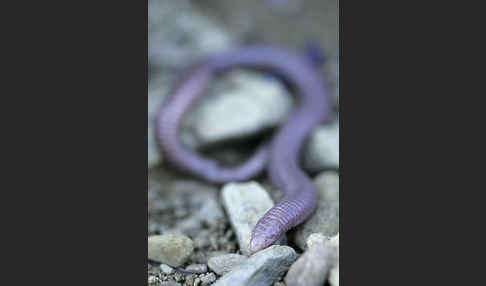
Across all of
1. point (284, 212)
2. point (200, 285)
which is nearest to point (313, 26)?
point (284, 212)

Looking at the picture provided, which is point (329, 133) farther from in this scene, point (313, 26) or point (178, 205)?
point (313, 26)

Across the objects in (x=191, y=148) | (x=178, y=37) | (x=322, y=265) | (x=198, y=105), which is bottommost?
(x=322, y=265)

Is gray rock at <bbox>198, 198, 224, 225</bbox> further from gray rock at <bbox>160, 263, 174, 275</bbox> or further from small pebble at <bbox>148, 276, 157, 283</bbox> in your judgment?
small pebble at <bbox>148, 276, 157, 283</bbox>

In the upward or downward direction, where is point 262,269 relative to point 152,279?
upward

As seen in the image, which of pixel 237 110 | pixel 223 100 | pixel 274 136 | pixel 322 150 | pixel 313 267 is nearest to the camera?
pixel 313 267

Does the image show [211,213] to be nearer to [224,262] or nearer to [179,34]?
[224,262]

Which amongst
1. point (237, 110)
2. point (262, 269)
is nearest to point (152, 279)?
point (262, 269)

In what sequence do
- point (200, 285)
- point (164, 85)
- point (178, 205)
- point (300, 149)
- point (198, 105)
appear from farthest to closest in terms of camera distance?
1. point (164, 85)
2. point (198, 105)
3. point (300, 149)
4. point (178, 205)
5. point (200, 285)

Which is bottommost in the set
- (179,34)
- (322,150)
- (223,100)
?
(322,150)
